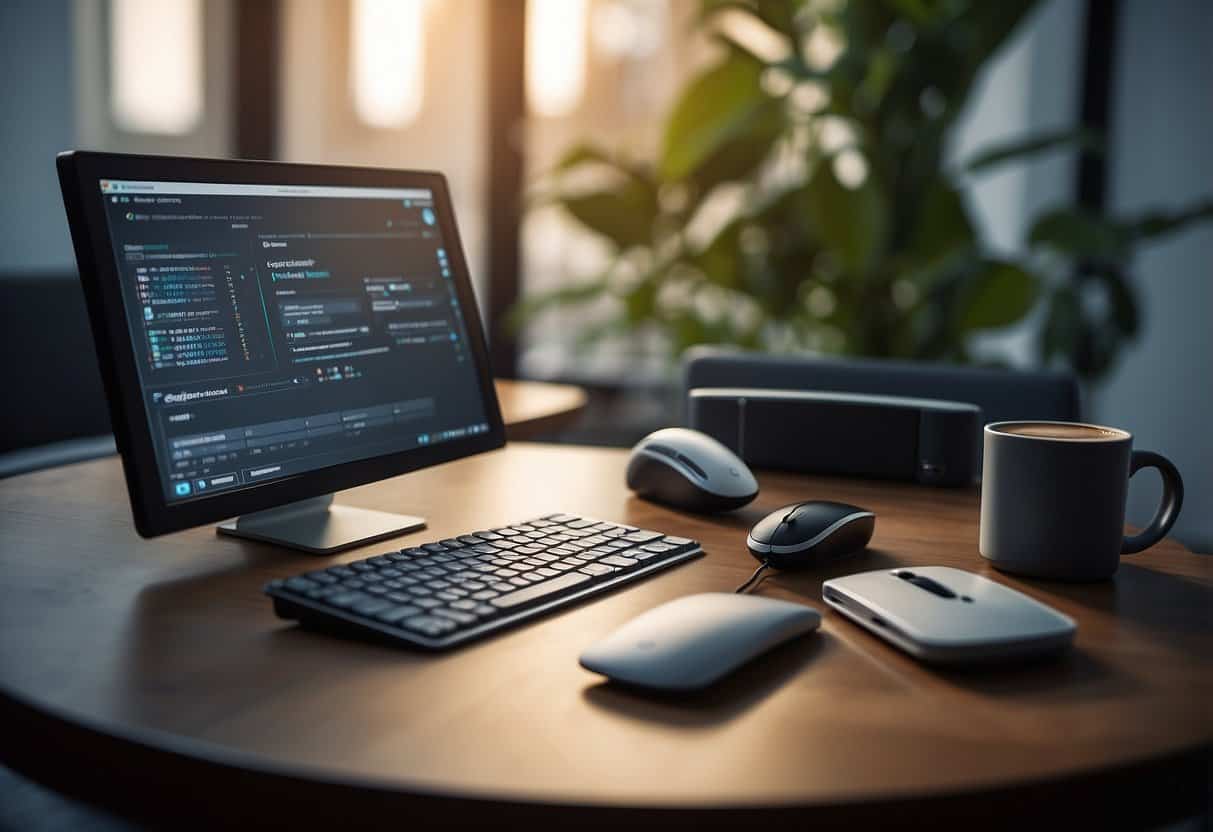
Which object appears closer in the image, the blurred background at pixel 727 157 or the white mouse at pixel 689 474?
the white mouse at pixel 689 474

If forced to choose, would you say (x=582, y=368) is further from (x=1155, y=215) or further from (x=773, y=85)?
(x=1155, y=215)

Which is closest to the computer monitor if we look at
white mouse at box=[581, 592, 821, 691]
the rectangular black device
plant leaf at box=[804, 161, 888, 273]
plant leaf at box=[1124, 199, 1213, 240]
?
the rectangular black device

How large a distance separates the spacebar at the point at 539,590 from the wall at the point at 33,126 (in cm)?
241

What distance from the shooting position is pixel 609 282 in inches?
115

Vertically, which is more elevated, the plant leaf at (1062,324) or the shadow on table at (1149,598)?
the plant leaf at (1062,324)

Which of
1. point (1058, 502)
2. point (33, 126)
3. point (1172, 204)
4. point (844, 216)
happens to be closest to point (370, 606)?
point (1058, 502)

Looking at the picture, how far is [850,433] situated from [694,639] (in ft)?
2.10

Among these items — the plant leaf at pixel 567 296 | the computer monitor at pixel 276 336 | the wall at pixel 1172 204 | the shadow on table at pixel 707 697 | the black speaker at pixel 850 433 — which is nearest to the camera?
the shadow on table at pixel 707 697

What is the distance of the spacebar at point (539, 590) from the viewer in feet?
2.40

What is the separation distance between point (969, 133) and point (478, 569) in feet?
10.5

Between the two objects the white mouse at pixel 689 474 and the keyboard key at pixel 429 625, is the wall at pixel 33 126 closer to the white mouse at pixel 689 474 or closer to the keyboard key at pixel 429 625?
the white mouse at pixel 689 474

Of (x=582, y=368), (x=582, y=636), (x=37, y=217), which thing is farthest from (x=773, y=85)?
(x=582, y=636)

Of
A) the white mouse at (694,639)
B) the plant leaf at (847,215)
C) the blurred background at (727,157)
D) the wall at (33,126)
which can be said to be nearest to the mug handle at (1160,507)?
the white mouse at (694,639)

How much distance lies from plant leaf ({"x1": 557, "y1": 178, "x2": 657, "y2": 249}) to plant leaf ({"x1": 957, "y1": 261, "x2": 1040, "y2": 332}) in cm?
83
